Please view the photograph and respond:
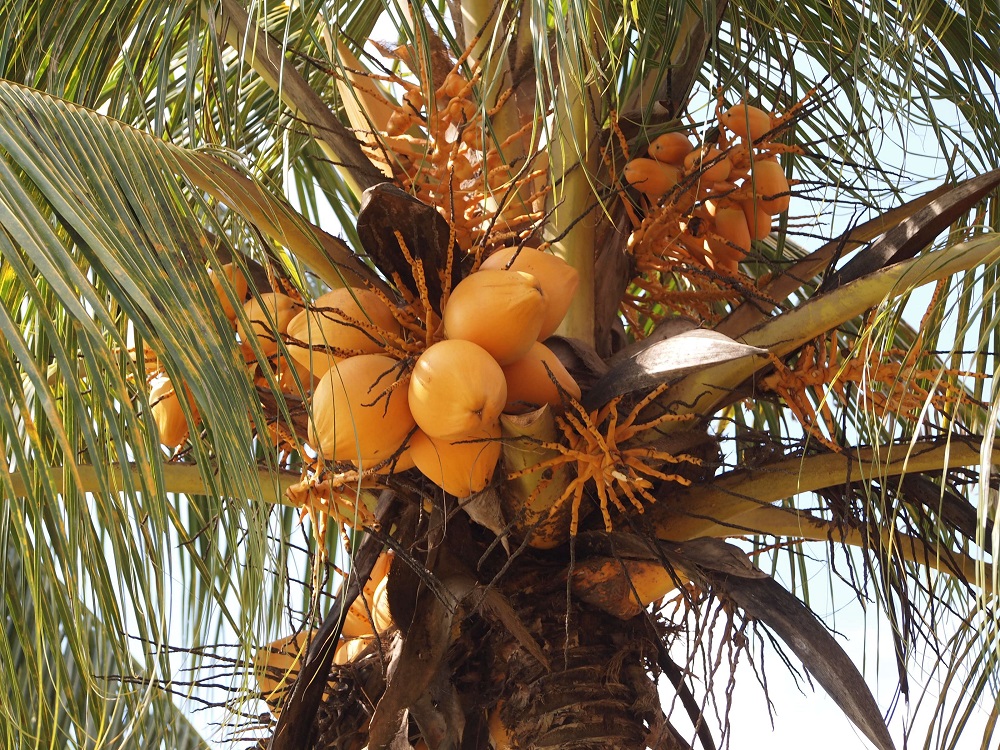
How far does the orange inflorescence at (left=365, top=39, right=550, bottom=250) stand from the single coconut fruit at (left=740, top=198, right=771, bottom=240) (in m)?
0.31

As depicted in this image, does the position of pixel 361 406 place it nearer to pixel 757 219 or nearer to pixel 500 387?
pixel 500 387

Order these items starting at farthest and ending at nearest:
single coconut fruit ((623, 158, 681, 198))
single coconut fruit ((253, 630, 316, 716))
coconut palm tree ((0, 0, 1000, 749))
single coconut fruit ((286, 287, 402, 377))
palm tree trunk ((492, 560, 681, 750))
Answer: single coconut fruit ((623, 158, 681, 198)) → single coconut fruit ((253, 630, 316, 716)) → palm tree trunk ((492, 560, 681, 750)) → single coconut fruit ((286, 287, 402, 377)) → coconut palm tree ((0, 0, 1000, 749))

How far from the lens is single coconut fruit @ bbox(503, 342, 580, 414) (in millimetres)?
1245

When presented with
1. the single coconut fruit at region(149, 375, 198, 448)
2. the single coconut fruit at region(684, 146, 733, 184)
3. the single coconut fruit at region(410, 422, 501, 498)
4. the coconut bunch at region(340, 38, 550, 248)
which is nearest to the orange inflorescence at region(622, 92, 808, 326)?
the single coconut fruit at region(684, 146, 733, 184)

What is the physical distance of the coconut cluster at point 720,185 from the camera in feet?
5.04

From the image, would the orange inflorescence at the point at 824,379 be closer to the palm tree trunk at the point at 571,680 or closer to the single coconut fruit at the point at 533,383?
the single coconut fruit at the point at 533,383

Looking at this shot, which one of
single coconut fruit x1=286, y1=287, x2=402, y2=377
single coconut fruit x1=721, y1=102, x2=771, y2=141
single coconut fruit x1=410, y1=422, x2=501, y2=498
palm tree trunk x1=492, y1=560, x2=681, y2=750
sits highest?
single coconut fruit x1=721, y1=102, x2=771, y2=141

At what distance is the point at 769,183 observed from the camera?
5.16 ft

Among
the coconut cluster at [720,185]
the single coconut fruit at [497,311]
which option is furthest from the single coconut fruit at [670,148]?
the single coconut fruit at [497,311]

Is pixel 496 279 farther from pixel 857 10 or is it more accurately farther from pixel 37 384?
pixel 857 10

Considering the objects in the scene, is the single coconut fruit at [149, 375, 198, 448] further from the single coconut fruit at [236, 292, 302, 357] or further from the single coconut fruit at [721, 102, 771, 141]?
the single coconut fruit at [721, 102, 771, 141]

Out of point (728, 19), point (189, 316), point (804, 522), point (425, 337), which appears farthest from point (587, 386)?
point (728, 19)

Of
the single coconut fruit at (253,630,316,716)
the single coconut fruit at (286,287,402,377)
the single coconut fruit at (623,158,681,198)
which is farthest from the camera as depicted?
the single coconut fruit at (623,158,681,198)

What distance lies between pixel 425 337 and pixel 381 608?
0.45m
